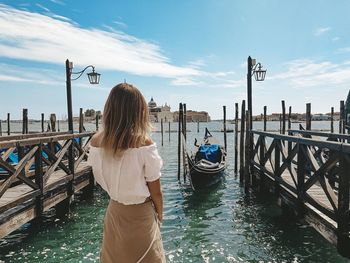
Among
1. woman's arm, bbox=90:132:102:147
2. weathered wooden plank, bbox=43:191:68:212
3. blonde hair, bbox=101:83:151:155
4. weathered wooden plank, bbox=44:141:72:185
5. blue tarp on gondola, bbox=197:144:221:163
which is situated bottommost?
weathered wooden plank, bbox=43:191:68:212

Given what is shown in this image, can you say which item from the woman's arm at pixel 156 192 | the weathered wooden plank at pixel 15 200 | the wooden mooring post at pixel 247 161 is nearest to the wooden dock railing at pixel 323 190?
the wooden mooring post at pixel 247 161

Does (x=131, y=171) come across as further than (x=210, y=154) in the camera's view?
No

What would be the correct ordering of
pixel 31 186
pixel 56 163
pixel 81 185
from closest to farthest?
pixel 31 186
pixel 56 163
pixel 81 185

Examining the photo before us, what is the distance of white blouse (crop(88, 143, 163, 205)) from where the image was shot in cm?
181

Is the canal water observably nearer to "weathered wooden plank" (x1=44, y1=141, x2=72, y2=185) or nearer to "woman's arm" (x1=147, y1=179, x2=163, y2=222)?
"weathered wooden plank" (x1=44, y1=141, x2=72, y2=185)

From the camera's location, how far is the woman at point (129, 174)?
71.6 inches

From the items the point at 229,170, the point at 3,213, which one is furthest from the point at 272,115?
the point at 3,213

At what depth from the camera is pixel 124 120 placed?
1832mm

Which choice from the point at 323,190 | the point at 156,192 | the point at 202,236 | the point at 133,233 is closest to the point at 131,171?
the point at 156,192

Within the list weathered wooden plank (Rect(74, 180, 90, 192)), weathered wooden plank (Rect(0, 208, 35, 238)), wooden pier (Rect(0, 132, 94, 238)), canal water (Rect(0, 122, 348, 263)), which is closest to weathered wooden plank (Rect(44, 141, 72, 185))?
wooden pier (Rect(0, 132, 94, 238))

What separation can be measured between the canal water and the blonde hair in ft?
6.14

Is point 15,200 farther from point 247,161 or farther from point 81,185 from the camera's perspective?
point 247,161

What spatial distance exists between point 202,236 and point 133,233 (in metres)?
4.33

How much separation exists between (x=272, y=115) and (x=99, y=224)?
161 m
